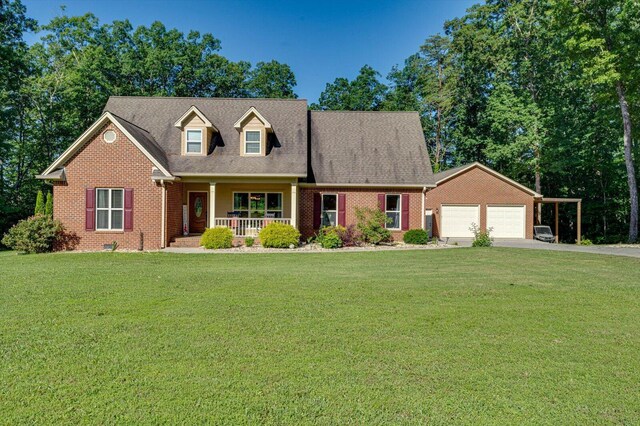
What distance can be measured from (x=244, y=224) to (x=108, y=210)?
5892 millimetres

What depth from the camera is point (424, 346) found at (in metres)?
4.56

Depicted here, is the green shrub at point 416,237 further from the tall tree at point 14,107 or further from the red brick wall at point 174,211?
the tall tree at point 14,107

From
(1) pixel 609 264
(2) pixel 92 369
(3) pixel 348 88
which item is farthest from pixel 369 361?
(3) pixel 348 88

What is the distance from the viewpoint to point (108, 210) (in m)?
16.0

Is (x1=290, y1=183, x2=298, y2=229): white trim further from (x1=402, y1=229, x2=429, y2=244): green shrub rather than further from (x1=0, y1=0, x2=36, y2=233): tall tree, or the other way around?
(x1=0, y1=0, x2=36, y2=233): tall tree

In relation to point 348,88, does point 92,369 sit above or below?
below

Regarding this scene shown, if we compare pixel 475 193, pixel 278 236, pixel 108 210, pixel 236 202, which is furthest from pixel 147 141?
pixel 475 193

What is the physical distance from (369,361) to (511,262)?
32.6 feet

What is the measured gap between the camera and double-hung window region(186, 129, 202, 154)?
18500 millimetres

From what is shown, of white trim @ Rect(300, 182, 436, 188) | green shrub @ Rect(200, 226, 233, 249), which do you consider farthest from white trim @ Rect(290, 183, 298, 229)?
green shrub @ Rect(200, 226, 233, 249)

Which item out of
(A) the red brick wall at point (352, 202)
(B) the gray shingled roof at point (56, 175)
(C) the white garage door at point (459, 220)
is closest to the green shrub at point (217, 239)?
(A) the red brick wall at point (352, 202)

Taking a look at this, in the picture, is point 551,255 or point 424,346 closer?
point 424,346

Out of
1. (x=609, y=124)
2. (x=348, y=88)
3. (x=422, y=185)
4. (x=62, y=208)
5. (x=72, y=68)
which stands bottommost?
(x=62, y=208)

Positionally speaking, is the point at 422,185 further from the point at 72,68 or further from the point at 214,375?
the point at 72,68
